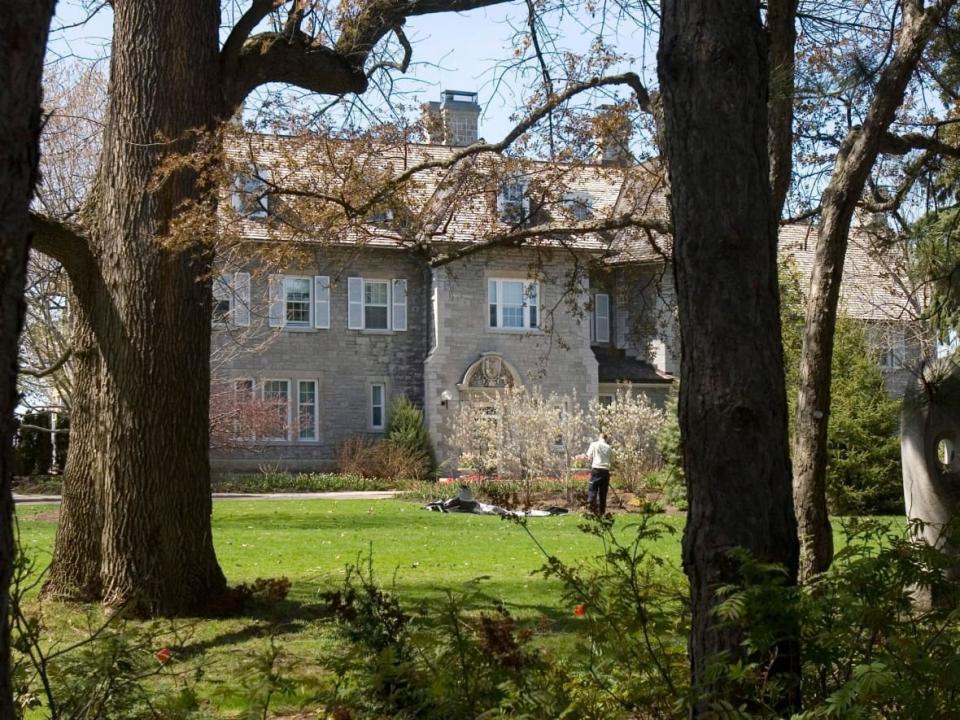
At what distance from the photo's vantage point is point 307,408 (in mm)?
33844

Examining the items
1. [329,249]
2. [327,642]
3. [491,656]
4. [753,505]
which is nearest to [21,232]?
[491,656]

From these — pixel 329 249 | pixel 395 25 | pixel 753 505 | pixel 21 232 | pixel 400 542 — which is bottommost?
pixel 400 542

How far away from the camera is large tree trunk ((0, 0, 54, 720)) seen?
2.23 metres

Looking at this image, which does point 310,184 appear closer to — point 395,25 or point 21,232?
point 395,25

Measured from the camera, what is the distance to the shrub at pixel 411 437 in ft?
105

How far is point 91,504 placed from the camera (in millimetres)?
9367

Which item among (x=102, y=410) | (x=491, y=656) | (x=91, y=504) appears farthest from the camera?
(x=91, y=504)

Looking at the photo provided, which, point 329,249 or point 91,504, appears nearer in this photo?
point 91,504

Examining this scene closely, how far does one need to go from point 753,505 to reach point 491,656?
3.08 feet

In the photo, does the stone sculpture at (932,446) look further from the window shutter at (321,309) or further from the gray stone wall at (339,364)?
the window shutter at (321,309)

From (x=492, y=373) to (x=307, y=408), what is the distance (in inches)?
220

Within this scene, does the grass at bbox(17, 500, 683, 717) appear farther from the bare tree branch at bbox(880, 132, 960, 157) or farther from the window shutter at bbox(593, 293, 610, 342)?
the window shutter at bbox(593, 293, 610, 342)

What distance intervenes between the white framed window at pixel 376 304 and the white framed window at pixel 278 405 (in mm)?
2706

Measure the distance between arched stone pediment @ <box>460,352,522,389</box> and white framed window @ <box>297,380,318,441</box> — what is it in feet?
15.0
